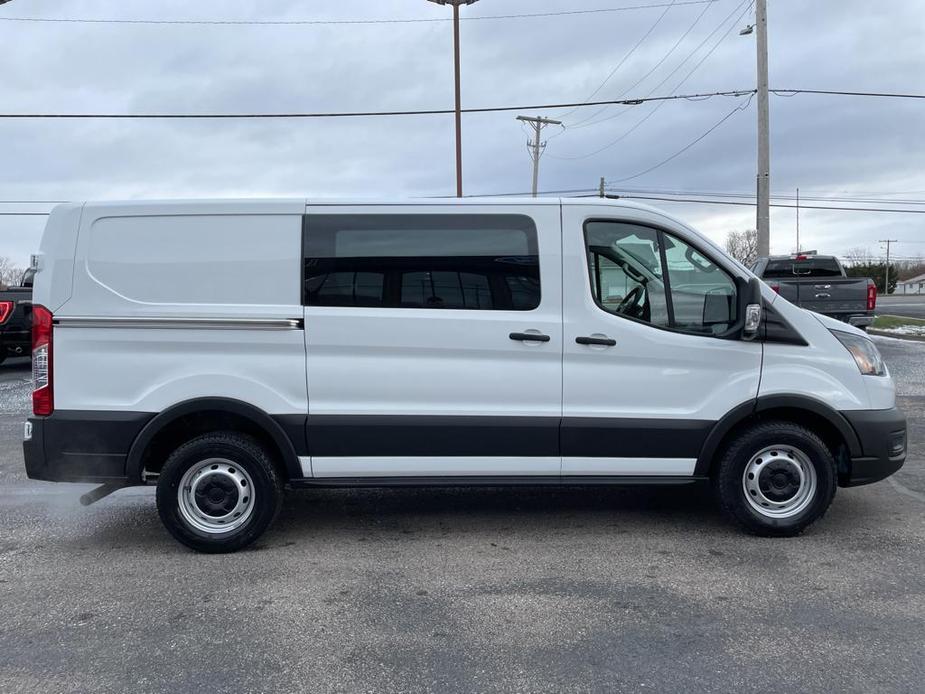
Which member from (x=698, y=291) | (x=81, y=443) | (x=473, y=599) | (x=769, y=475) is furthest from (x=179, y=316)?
(x=769, y=475)

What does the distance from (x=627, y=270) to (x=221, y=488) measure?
283 cm

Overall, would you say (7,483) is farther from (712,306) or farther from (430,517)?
(712,306)

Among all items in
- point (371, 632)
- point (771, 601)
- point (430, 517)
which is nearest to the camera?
point (371, 632)

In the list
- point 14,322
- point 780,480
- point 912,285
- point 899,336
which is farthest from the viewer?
point 912,285

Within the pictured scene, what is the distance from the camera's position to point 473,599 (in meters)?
3.86

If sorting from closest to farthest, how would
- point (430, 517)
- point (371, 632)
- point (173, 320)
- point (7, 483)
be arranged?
point (371, 632), point (173, 320), point (430, 517), point (7, 483)

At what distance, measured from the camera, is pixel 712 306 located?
4.59 meters

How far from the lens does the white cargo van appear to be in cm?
445

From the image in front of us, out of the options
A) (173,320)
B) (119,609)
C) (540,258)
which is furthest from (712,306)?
(119,609)

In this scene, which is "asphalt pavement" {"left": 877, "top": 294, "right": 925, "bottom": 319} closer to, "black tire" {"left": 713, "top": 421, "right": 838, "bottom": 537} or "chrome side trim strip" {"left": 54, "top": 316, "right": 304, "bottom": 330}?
"black tire" {"left": 713, "top": 421, "right": 838, "bottom": 537}

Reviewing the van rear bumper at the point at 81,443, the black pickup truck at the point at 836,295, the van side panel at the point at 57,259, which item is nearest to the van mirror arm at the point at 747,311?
the van rear bumper at the point at 81,443

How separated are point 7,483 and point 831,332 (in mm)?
6583

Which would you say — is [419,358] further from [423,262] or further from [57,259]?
[57,259]

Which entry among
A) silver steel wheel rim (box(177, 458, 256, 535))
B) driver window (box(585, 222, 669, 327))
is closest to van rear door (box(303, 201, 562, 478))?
driver window (box(585, 222, 669, 327))
